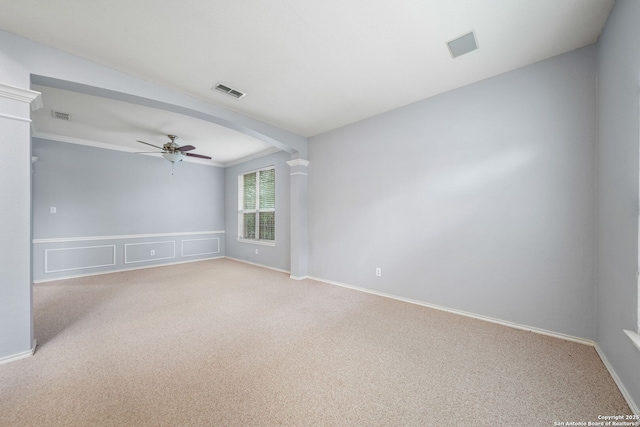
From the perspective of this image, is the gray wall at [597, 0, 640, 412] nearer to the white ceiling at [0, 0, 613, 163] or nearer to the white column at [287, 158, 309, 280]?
the white ceiling at [0, 0, 613, 163]

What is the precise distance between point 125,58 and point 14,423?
109 inches

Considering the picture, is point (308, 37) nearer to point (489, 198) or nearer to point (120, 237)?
point (489, 198)

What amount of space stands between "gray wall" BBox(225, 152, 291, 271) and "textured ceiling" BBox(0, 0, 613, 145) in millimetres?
2316

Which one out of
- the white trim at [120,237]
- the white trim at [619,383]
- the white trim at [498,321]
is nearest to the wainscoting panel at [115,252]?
the white trim at [120,237]

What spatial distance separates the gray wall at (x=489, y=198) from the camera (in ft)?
6.72

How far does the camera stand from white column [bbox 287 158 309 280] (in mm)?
4219

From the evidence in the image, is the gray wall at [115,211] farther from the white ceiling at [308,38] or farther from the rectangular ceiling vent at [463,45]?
the rectangular ceiling vent at [463,45]

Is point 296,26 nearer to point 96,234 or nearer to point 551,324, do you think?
point 551,324

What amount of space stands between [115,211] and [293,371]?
5339 mm

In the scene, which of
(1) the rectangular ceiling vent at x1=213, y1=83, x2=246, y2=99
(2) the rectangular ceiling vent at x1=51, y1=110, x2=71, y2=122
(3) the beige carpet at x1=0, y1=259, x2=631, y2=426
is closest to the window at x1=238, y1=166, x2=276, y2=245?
(1) the rectangular ceiling vent at x1=213, y1=83, x2=246, y2=99

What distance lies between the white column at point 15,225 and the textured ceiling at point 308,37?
69 centimetres

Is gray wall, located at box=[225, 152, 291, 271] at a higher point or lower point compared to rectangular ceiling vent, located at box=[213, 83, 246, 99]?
lower

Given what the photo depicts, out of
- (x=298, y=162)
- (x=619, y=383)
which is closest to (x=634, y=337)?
(x=619, y=383)

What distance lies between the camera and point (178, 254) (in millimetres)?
5738
